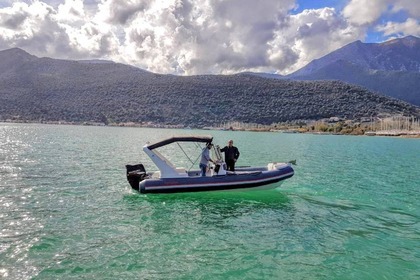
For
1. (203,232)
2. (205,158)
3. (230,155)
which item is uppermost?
(230,155)

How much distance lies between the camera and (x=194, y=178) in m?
17.5

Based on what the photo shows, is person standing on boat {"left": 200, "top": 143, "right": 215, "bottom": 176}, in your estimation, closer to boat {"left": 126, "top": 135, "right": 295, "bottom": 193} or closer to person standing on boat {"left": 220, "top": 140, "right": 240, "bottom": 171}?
boat {"left": 126, "top": 135, "right": 295, "bottom": 193}

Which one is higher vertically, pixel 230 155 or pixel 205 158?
pixel 230 155

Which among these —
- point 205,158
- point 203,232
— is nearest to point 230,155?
point 205,158

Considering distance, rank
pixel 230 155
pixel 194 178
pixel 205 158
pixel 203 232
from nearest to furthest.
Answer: pixel 203 232
pixel 194 178
pixel 205 158
pixel 230 155

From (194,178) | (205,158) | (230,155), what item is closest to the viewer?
(194,178)

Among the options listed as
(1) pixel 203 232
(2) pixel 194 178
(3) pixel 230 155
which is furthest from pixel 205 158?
(1) pixel 203 232

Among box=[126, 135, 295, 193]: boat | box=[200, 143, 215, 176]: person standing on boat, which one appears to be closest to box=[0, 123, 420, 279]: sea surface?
box=[126, 135, 295, 193]: boat

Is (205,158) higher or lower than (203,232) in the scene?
higher

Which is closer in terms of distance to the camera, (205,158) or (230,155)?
(205,158)

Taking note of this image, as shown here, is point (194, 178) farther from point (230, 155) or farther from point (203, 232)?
point (203, 232)

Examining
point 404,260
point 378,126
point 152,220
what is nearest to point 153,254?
point 152,220

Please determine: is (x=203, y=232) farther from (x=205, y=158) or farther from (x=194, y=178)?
(x=205, y=158)

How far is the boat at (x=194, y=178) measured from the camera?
56.8ft
